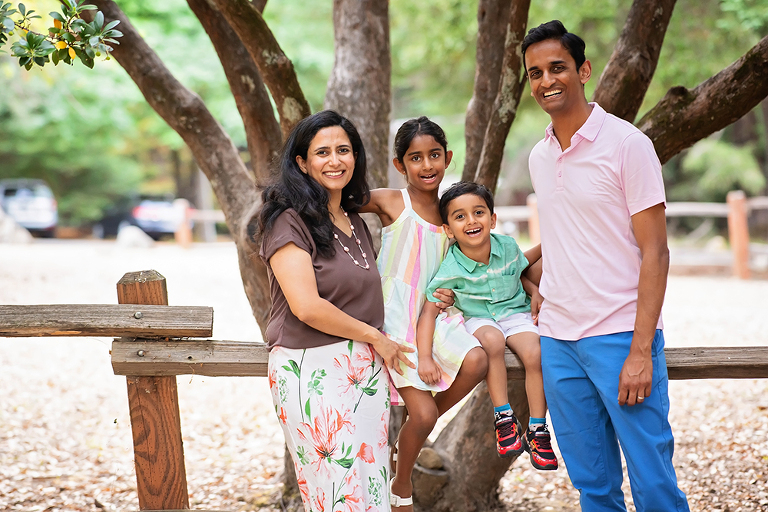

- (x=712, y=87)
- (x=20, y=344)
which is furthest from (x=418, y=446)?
(x=20, y=344)

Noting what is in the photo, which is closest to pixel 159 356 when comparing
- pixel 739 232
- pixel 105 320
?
pixel 105 320

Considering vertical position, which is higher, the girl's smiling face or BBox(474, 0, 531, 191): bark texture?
BBox(474, 0, 531, 191): bark texture

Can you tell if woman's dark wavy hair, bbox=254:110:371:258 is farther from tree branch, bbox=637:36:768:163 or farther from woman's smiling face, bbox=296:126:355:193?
tree branch, bbox=637:36:768:163

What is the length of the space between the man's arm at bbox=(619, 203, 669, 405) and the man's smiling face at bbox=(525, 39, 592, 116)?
1.52 feet

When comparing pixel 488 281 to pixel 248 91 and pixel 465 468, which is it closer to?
pixel 465 468

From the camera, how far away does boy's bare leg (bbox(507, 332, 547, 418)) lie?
8.54ft

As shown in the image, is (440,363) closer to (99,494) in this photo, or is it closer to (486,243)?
(486,243)

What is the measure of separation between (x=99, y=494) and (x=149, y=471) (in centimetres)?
179

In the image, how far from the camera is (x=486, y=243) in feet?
9.11

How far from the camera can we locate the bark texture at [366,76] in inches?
156

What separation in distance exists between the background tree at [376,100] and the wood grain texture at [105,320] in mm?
830

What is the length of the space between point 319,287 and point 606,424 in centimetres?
112

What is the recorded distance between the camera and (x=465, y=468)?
148 inches

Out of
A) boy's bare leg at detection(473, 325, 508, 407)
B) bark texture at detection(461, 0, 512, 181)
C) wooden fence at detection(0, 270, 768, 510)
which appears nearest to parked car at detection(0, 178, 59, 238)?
bark texture at detection(461, 0, 512, 181)
